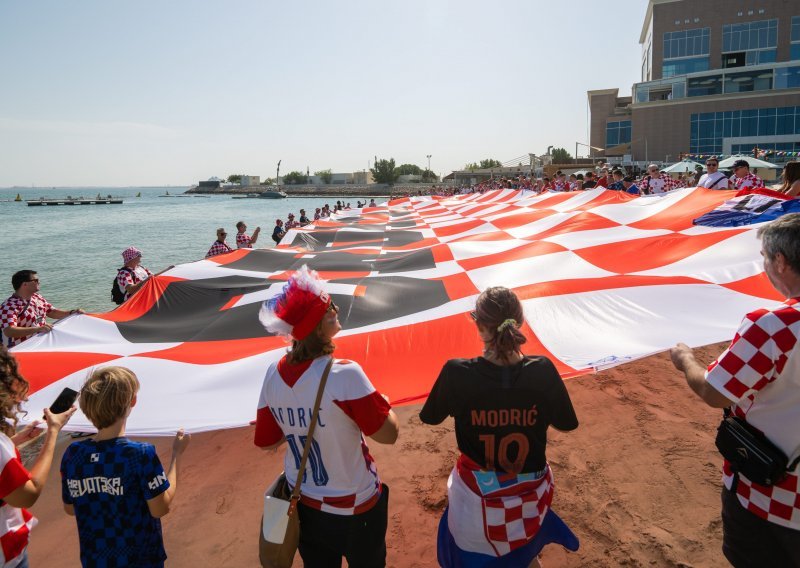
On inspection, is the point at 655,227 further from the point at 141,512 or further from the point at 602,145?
the point at 602,145

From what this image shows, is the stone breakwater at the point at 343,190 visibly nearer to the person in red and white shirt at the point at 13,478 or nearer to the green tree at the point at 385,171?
the green tree at the point at 385,171

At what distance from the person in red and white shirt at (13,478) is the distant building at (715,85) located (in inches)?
1530

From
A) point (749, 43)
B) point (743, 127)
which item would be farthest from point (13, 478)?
point (749, 43)

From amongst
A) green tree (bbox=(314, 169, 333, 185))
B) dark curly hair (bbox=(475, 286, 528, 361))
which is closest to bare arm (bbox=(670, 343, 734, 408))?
dark curly hair (bbox=(475, 286, 528, 361))

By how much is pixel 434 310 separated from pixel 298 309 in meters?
1.79

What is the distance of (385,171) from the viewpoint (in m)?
85.6

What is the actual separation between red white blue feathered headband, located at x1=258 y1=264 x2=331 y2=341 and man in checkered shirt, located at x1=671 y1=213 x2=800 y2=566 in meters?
1.13

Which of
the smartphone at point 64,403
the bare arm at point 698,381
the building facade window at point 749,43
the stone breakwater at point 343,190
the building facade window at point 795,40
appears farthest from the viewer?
the stone breakwater at point 343,190

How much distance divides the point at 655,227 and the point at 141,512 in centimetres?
410

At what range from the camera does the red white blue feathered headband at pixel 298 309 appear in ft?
4.59

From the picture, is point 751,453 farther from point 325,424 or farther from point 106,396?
point 106,396

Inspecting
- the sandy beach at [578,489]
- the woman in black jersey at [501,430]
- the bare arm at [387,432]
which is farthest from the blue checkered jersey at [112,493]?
the sandy beach at [578,489]

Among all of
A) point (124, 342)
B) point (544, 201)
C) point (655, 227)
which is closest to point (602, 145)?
point (544, 201)

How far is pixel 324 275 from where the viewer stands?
4.38 metres
